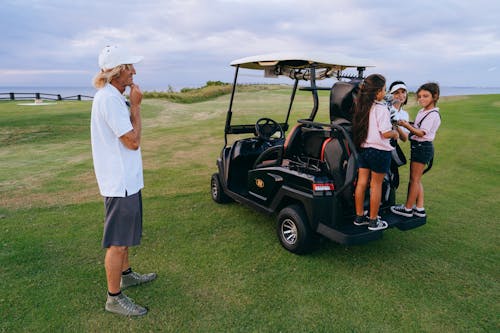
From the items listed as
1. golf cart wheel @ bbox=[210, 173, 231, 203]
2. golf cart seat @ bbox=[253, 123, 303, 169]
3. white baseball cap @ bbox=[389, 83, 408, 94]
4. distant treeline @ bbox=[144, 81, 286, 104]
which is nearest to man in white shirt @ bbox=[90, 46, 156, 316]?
golf cart seat @ bbox=[253, 123, 303, 169]

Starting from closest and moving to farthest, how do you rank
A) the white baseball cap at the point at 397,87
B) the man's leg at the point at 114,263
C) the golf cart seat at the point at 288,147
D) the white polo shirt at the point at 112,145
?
the white polo shirt at the point at 112,145
the man's leg at the point at 114,263
the golf cart seat at the point at 288,147
the white baseball cap at the point at 397,87

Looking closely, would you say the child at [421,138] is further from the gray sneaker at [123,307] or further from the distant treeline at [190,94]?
the distant treeline at [190,94]

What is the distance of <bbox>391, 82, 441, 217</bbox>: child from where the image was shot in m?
3.70

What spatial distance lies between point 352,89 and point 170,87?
89.4 ft

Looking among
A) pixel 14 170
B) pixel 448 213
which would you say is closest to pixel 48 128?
pixel 14 170

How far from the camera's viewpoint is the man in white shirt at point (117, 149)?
8.09ft

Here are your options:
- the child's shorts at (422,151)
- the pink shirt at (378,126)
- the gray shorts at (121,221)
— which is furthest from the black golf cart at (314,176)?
the gray shorts at (121,221)

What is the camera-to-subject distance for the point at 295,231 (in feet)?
12.1

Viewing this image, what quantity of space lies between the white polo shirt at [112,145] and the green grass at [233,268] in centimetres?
106

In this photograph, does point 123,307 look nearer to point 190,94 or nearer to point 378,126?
point 378,126

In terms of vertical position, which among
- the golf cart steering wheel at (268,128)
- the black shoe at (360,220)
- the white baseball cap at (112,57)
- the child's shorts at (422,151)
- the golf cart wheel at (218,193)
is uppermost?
the white baseball cap at (112,57)

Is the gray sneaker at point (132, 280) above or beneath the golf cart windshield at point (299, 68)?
beneath

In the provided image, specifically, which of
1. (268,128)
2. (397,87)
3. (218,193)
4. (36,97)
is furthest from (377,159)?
(36,97)

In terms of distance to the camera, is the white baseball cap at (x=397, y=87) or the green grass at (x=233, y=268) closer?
the green grass at (x=233, y=268)
